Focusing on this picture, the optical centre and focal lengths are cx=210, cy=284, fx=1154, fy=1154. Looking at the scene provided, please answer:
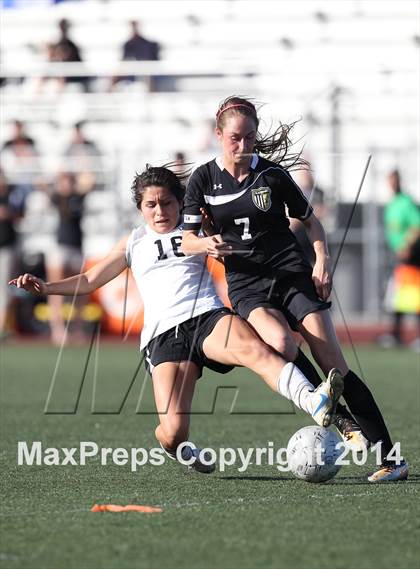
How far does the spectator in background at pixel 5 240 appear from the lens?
1567 cm

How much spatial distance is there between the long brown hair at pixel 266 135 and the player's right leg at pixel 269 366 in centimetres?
94

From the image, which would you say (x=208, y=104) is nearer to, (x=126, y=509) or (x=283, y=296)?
(x=283, y=296)

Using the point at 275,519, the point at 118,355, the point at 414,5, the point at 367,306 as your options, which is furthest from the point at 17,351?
the point at 275,519

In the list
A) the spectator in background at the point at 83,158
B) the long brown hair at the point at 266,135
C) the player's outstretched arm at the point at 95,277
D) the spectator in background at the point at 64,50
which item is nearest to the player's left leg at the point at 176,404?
the player's outstretched arm at the point at 95,277

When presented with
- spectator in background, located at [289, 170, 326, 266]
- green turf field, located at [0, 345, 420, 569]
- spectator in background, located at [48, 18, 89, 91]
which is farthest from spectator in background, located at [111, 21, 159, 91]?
green turf field, located at [0, 345, 420, 569]

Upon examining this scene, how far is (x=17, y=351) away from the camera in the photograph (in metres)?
14.6

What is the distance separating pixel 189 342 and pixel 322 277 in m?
0.85

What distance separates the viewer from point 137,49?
18.3 m

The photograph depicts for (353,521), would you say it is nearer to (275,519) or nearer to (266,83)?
(275,519)

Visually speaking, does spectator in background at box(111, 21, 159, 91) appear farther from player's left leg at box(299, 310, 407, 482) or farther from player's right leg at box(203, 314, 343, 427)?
player's left leg at box(299, 310, 407, 482)

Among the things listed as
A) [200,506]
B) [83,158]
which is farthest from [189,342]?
[83,158]

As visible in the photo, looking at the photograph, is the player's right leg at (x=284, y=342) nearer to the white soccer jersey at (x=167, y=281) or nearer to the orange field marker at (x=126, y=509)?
the white soccer jersey at (x=167, y=281)

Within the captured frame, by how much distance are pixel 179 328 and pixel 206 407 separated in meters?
3.13

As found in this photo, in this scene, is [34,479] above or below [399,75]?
below
